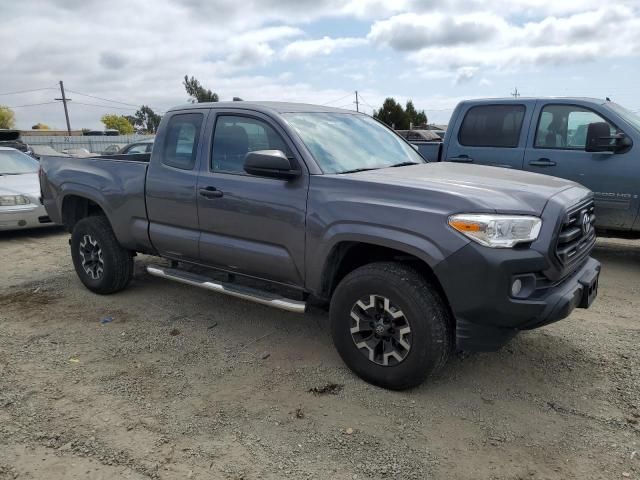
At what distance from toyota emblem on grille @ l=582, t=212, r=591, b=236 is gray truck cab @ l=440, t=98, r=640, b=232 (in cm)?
265

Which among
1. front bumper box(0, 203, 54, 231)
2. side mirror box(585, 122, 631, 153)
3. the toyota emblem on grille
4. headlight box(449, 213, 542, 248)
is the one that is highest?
side mirror box(585, 122, 631, 153)

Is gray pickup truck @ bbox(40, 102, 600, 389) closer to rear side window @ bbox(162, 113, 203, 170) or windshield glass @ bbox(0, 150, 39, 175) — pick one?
rear side window @ bbox(162, 113, 203, 170)

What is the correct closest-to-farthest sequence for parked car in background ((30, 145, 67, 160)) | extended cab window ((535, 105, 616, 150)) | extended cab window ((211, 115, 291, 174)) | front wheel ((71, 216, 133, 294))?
extended cab window ((211, 115, 291, 174))
front wheel ((71, 216, 133, 294))
extended cab window ((535, 105, 616, 150))
parked car in background ((30, 145, 67, 160))

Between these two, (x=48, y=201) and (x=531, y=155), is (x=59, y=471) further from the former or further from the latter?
(x=531, y=155)

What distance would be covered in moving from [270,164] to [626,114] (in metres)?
4.89

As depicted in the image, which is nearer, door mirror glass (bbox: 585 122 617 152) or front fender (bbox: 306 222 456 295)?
front fender (bbox: 306 222 456 295)

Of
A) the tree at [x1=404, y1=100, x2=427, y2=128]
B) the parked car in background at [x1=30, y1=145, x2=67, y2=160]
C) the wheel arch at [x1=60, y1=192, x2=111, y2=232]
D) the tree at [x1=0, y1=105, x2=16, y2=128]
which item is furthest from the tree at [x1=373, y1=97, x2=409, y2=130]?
the tree at [x1=0, y1=105, x2=16, y2=128]

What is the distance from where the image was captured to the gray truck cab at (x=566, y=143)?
5.87 m

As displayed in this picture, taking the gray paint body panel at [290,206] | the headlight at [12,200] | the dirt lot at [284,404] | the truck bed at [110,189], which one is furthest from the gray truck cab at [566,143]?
the headlight at [12,200]

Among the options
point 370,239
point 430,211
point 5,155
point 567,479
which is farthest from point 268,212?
point 5,155

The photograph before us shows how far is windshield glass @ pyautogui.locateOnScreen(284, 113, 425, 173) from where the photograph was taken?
3867 mm

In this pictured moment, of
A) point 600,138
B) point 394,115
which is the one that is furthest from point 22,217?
point 394,115

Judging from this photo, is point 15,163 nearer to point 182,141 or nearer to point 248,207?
point 182,141

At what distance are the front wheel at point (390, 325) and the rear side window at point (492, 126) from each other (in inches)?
160
